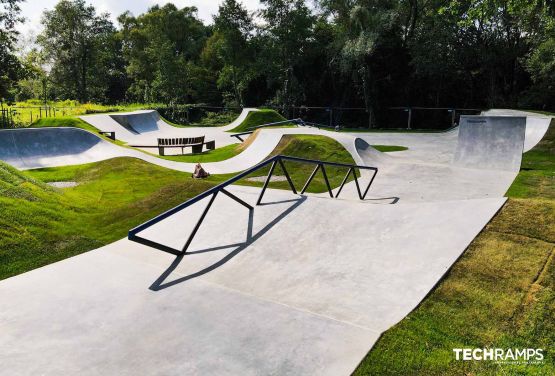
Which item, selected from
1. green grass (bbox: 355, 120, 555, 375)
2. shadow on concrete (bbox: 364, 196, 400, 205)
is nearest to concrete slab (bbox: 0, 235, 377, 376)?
green grass (bbox: 355, 120, 555, 375)

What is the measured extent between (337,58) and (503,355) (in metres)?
37.5

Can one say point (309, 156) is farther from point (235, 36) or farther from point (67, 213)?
point (235, 36)

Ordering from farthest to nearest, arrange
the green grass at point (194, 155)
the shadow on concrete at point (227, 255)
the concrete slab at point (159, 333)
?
the green grass at point (194, 155) < the shadow on concrete at point (227, 255) < the concrete slab at point (159, 333)

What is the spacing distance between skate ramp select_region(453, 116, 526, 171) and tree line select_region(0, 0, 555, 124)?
30.2 ft

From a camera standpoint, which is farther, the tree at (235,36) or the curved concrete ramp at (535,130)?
the tree at (235,36)

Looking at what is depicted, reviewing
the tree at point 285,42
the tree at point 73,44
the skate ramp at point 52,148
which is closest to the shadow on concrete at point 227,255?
the skate ramp at point 52,148

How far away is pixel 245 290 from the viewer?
5234 millimetres

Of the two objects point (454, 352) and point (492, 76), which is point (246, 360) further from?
point (492, 76)

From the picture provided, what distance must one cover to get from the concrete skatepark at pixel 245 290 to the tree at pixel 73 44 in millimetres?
50273

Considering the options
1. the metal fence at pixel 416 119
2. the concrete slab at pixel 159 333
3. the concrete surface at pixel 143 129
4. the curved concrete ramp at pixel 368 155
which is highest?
the metal fence at pixel 416 119

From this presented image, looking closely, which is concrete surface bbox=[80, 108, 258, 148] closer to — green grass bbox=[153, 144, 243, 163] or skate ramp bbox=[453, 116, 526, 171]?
green grass bbox=[153, 144, 243, 163]

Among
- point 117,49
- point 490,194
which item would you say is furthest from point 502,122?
point 117,49

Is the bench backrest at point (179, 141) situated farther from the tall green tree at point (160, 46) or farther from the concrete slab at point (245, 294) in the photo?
the tall green tree at point (160, 46)

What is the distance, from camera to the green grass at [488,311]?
3.52 meters
